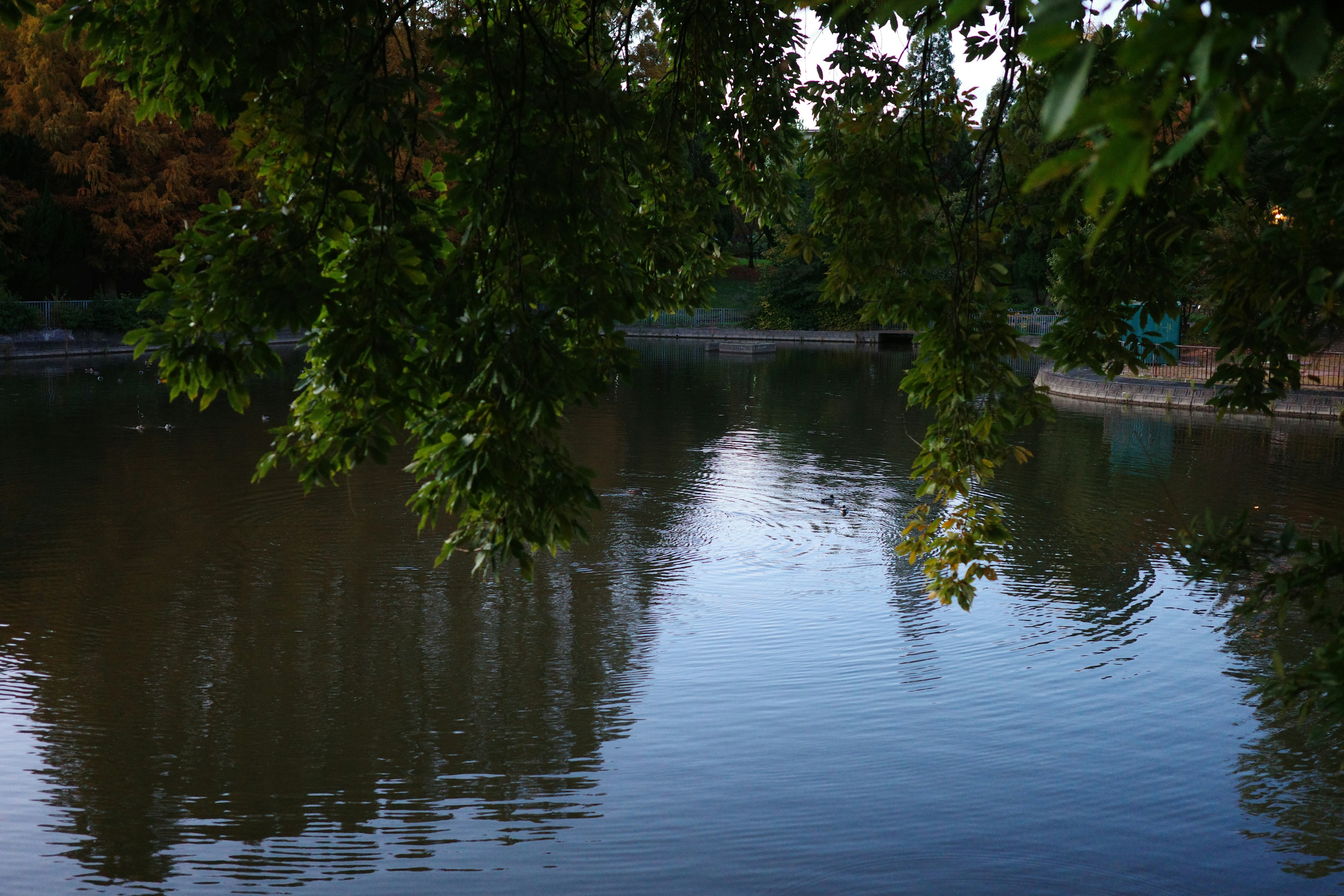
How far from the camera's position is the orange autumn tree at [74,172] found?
3994 cm

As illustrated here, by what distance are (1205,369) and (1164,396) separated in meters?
2.51

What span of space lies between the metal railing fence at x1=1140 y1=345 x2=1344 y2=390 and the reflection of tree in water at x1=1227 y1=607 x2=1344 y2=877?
1732 centimetres

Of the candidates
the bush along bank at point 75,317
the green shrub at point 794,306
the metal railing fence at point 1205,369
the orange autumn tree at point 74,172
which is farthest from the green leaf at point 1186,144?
the green shrub at point 794,306

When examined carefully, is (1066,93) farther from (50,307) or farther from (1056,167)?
(50,307)

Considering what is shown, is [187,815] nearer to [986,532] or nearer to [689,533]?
[986,532]

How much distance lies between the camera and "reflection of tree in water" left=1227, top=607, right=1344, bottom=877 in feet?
21.5

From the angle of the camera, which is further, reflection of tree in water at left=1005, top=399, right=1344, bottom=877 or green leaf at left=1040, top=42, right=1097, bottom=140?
reflection of tree in water at left=1005, top=399, right=1344, bottom=877

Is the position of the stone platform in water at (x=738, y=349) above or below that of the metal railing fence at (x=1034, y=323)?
below

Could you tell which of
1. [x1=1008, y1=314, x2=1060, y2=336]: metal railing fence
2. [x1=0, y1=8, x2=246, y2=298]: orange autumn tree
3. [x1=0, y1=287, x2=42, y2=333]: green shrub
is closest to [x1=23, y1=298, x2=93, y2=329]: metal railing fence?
[x1=0, y1=287, x2=42, y2=333]: green shrub

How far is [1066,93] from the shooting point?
153 centimetres

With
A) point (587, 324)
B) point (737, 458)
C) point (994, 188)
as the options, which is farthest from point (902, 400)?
point (587, 324)

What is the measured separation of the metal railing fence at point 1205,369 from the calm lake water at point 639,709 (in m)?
10.6

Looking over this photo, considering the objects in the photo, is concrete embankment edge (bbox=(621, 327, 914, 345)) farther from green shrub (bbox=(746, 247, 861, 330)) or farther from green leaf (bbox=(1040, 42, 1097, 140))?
green leaf (bbox=(1040, 42, 1097, 140))

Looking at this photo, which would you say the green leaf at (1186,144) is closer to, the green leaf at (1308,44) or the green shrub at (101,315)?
the green leaf at (1308,44)
